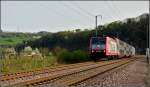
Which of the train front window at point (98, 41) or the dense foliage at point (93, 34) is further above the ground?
the dense foliage at point (93, 34)

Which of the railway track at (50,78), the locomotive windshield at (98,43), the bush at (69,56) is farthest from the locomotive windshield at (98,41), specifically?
the railway track at (50,78)

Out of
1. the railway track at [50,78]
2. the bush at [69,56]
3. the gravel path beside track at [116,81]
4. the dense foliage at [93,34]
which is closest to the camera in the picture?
the gravel path beside track at [116,81]

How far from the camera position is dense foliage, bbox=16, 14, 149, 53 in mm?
65562

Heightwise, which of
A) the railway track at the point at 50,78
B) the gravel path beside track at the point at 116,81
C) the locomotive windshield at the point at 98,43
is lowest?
the gravel path beside track at the point at 116,81

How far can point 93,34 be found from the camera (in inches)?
2689

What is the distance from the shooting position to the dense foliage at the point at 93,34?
65562 millimetres

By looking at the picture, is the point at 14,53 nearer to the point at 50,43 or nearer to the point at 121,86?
the point at 121,86

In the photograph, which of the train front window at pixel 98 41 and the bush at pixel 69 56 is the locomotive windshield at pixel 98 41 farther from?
the bush at pixel 69 56

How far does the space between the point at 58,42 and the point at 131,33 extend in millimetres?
26780

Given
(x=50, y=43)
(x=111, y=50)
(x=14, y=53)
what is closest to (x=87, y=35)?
(x=50, y=43)

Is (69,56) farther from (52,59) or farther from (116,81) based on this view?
(116,81)

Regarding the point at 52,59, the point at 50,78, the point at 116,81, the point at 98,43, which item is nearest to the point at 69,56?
the point at 52,59

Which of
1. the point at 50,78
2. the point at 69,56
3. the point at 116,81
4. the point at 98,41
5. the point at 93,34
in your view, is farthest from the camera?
the point at 93,34

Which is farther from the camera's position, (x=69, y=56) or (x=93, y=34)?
(x=93, y=34)
